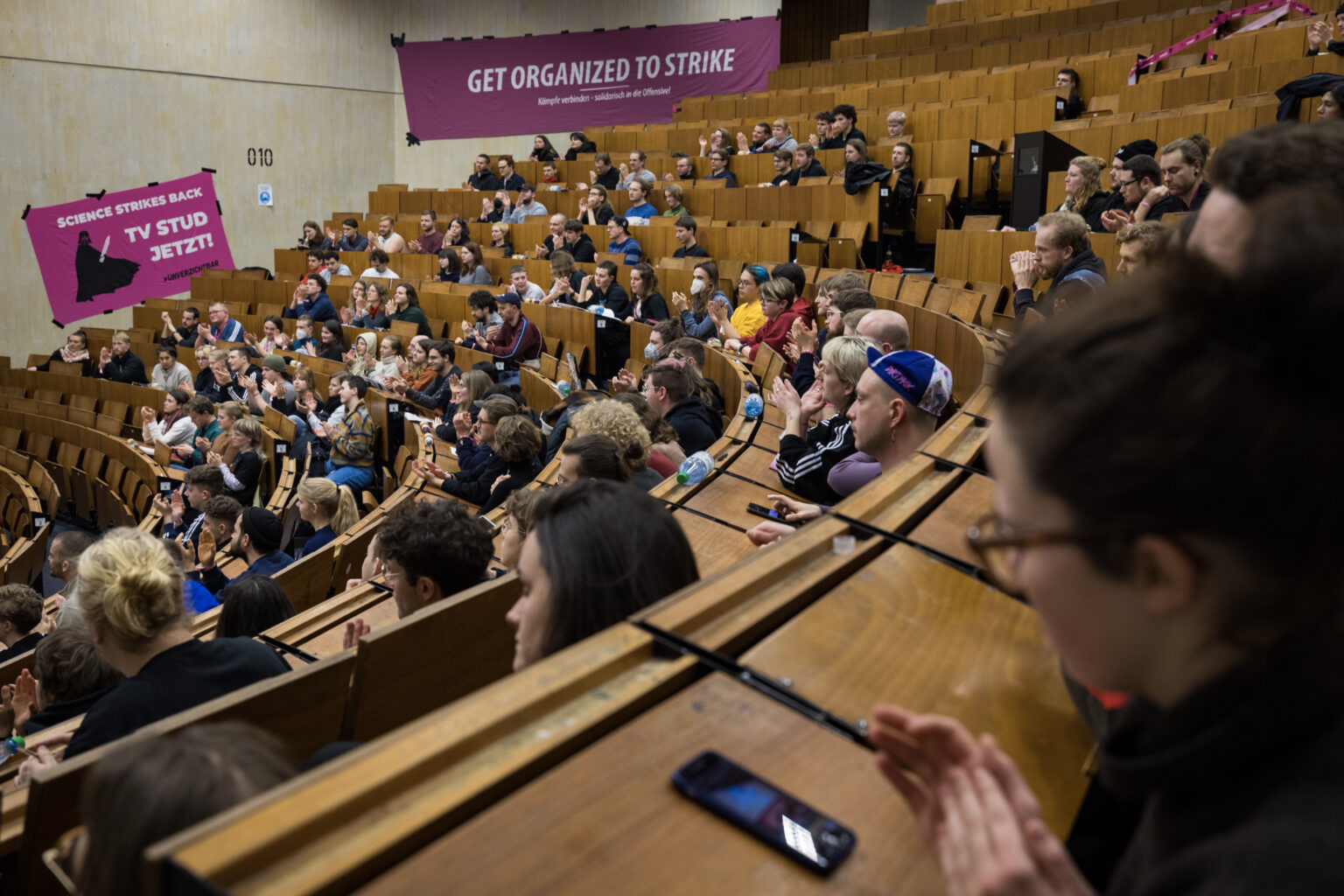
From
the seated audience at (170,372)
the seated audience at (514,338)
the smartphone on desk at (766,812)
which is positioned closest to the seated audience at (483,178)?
the seated audience at (170,372)

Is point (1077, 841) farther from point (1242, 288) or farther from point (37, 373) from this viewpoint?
point (37, 373)

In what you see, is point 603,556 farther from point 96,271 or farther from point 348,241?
point 96,271

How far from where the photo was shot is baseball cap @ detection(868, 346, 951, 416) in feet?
5.71

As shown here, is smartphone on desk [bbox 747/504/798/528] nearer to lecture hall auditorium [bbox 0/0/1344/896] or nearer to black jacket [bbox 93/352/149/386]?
lecture hall auditorium [bbox 0/0/1344/896]

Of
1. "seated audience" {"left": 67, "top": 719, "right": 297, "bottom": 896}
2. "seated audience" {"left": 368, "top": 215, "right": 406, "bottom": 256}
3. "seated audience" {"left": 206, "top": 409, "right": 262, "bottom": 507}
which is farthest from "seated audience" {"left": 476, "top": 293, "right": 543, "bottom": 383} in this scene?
"seated audience" {"left": 67, "top": 719, "right": 297, "bottom": 896}

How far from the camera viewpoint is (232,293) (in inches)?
318

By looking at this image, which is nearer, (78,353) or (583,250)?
(583,250)

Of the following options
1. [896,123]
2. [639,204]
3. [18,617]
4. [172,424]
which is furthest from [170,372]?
[896,123]

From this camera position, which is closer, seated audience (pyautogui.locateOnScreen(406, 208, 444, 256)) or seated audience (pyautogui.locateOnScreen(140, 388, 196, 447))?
seated audience (pyautogui.locateOnScreen(140, 388, 196, 447))

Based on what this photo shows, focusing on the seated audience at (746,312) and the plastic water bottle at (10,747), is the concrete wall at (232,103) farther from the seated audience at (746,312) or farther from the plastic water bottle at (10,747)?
the plastic water bottle at (10,747)

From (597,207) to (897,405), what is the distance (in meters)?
5.10

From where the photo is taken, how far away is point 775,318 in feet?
12.9

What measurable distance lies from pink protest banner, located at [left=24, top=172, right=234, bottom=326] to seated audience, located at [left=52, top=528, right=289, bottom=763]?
834 cm

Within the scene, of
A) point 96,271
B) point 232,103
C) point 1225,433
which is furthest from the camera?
point 232,103
